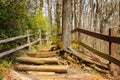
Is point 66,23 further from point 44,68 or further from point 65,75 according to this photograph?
point 65,75

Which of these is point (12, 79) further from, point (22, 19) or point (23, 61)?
point (22, 19)

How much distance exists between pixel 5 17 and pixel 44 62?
117 inches

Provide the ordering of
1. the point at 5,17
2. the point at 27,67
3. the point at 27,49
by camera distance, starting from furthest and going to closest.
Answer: the point at 27,49 → the point at 5,17 → the point at 27,67

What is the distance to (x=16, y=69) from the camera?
9406 mm

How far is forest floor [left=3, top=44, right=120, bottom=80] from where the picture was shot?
832 cm

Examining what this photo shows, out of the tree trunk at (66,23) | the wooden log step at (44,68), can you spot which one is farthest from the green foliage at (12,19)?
the tree trunk at (66,23)

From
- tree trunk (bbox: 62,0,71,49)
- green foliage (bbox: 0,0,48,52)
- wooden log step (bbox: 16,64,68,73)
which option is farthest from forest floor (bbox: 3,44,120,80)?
tree trunk (bbox: 62,0,71,49)

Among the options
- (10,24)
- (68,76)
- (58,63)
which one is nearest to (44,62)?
(58,63)

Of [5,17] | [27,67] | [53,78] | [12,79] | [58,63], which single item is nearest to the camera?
[12,79]

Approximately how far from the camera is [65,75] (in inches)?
362

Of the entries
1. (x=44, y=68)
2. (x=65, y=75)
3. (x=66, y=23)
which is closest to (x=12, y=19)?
(x=66, y=23)

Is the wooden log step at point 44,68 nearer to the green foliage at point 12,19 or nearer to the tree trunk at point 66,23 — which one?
the green foliage at point 12,19

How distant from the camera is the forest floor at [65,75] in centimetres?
832

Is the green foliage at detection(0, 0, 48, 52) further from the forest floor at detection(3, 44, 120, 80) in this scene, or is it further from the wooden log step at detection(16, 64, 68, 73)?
the forest floor at detection(3, 44, 120, 80)
